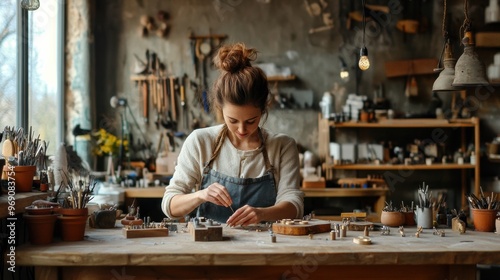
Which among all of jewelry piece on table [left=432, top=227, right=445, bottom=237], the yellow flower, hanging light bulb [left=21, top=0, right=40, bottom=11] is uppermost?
hanging light bulb [left=21, top=0, right=40, bottom=11]

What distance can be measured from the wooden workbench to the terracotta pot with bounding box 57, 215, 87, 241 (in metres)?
0.05

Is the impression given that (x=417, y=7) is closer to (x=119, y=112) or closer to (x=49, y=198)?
(x=119, y=112)

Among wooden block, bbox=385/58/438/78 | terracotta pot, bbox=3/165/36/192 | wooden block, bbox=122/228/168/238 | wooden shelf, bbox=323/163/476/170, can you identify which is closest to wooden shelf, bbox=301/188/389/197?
wooden shelf, bbox=323/163/476/170

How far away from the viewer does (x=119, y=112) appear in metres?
7.80

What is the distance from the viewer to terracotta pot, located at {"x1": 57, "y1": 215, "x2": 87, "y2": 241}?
2.84m

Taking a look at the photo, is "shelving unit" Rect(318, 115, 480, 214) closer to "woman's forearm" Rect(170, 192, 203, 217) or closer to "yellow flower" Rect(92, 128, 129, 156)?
"yellow flower" Rect(92, 128, 129, 156)

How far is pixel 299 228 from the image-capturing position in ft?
9.91

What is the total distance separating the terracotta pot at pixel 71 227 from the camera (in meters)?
2.84

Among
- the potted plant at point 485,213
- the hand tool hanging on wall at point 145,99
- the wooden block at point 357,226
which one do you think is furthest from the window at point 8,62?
the potted plant at point 485,213

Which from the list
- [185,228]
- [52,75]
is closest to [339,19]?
[52,75]

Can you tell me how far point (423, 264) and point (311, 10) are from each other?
5.60m

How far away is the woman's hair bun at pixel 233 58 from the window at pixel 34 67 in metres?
2.28

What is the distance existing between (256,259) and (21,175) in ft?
4.39

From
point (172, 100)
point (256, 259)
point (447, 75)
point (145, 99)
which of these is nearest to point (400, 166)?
point (172, 100)
